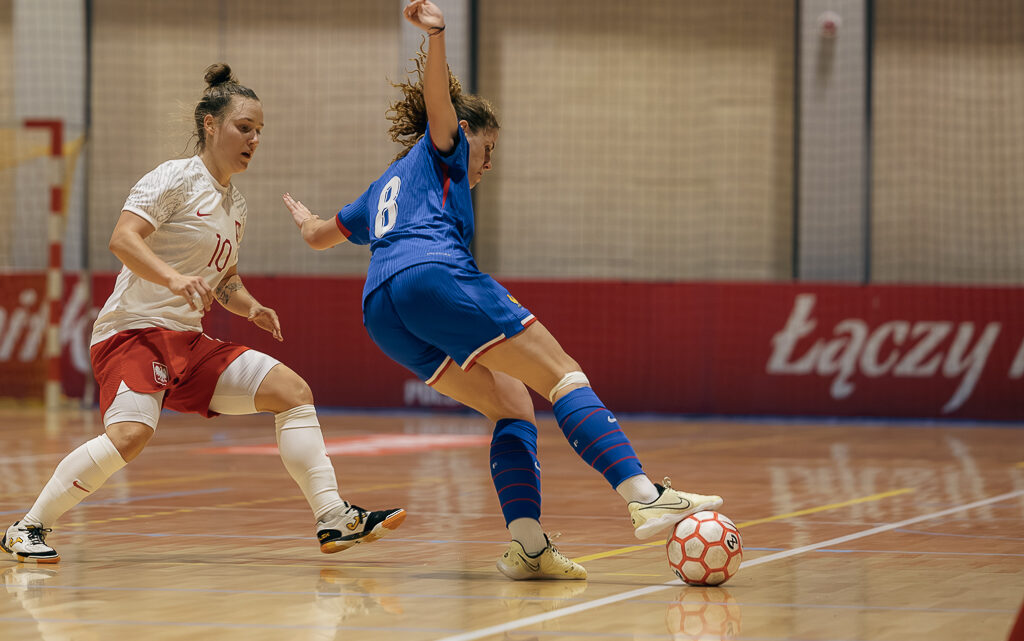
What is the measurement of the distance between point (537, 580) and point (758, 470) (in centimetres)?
503

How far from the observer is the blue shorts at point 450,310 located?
4824 millimetres

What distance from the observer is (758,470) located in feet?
32.6

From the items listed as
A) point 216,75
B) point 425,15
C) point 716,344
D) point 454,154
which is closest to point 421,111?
point 454,154

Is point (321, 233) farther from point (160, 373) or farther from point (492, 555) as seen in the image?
point (492, 555)

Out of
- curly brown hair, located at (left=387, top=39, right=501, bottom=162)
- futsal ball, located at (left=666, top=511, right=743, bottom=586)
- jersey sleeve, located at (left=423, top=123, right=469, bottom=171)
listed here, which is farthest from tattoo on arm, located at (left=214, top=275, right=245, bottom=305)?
futsal ball, located at (left=666, top=511, right=743, bottom=586)

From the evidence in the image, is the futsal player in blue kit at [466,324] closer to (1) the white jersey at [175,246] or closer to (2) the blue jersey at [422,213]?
(2) the blue jersey at [422,213]

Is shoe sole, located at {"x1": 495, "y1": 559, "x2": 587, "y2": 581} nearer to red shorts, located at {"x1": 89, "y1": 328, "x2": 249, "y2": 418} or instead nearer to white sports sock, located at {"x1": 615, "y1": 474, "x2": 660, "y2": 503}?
white sports sock, located at {"x1": 615, "y1": 474, "x2": 660, "y2": 503}

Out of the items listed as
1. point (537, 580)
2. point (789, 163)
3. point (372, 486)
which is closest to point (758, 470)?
point (372, 486)

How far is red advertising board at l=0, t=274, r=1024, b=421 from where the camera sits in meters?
15.4

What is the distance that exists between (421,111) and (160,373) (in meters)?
1.35

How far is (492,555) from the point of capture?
5824 mm

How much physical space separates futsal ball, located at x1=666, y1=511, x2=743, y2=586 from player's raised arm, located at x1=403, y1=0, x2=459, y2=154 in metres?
1.50

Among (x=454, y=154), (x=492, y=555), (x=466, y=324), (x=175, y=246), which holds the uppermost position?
(x=454, y=154)

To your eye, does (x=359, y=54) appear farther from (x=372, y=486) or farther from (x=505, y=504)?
(x=505, y=504)
